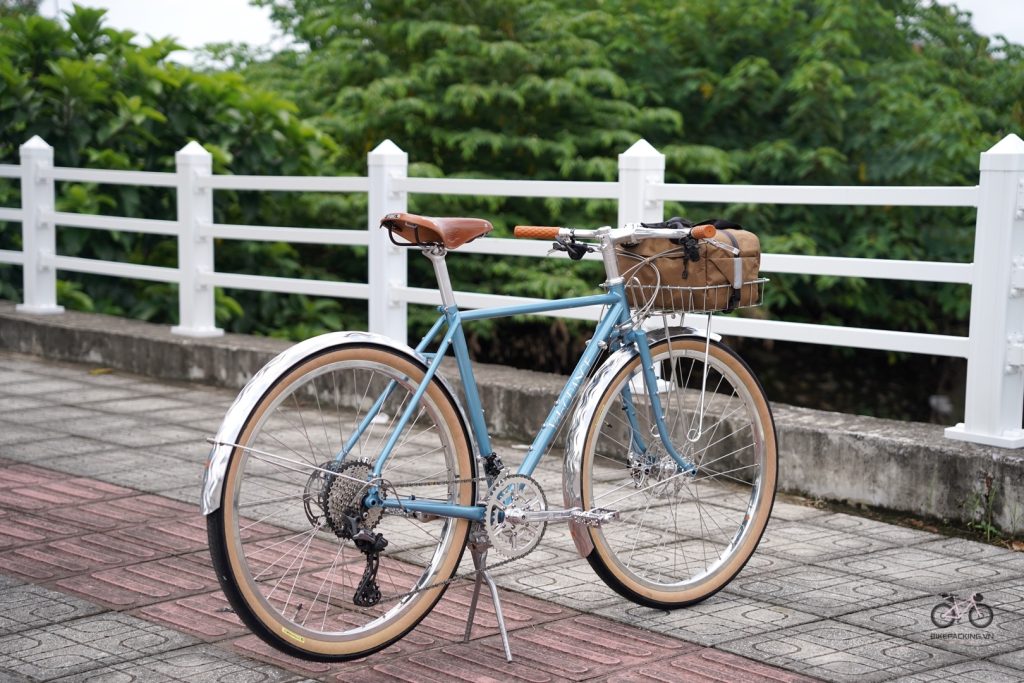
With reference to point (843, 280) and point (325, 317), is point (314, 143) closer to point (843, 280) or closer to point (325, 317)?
point (325, 317)

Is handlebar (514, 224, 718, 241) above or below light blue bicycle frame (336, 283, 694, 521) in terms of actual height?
above

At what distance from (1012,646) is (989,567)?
965 millimetres

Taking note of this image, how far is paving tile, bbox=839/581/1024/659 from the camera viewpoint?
4270 mm

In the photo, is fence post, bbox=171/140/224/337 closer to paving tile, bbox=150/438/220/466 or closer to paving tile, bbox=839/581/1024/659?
paving tile, bbox=150/438/220/466

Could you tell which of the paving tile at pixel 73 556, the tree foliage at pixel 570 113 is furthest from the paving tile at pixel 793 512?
the tree foliage at pixel 570 113

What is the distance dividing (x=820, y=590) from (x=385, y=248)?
3.99 metres

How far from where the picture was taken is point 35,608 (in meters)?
4.49

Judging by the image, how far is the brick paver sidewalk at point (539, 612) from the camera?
13.2 feet

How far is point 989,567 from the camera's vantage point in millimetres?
5203

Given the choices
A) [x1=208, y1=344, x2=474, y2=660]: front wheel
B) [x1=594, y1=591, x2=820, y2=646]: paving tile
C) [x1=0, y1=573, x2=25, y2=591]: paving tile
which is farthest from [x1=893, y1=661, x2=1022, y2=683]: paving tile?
[x1=0, y1=573, x2=25, y2=591]: paving tile

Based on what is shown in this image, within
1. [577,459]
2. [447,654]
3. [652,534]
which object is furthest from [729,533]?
[447,654]

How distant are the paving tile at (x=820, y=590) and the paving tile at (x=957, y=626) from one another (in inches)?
2.8

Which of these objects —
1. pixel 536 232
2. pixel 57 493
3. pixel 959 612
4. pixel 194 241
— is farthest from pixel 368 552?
pixel 194 241

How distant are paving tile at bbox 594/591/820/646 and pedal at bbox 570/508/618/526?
37 centimetres
